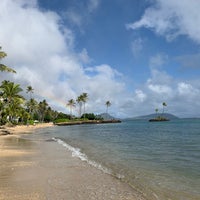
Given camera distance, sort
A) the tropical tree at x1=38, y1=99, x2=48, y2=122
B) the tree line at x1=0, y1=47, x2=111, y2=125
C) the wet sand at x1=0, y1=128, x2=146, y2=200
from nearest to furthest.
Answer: the wet sand at x1=0, y1=128, x2=146, y2=200
the tree line at x1=0, y1=47, x2=111, y2=125
the tropical tree at x1=38, y1=99, x2=48, y2=122

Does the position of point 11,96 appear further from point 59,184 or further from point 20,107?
point 59,184

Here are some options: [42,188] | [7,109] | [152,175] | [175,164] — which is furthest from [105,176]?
[7,109]

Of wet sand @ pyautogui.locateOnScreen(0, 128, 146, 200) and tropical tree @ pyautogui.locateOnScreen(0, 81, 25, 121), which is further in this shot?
tropical tree @ pyautogui.locateOnScreen(0, 81, 25, 121)

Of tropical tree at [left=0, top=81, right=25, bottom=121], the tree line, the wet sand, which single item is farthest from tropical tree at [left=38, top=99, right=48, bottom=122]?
the wet sand

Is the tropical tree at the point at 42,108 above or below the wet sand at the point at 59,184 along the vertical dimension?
above

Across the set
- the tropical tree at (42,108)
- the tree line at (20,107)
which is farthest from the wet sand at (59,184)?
the tropical tree at (42,108)

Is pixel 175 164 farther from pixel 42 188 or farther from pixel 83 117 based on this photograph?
pixel 83 117

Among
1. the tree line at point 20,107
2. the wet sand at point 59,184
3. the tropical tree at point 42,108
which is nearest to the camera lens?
the wet sand at point 59,184

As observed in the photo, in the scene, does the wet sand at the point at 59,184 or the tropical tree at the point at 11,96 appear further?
the tropical tree at the point at 11,96

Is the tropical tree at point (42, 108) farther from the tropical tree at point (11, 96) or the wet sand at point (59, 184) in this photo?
the wet sand at point (59, 184)

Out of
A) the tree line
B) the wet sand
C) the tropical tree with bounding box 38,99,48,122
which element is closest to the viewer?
the wet sand

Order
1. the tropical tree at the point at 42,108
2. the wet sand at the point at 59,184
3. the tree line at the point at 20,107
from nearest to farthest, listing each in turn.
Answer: the wet sand at the point at 59,184 < the tree line at the point at 20,107 < the tropical tree at the point at 42,108

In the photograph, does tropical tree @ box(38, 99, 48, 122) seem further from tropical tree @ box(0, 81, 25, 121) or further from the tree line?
tropical tree @ box(0, 81, 25, 121)

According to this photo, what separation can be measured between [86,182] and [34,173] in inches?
111
